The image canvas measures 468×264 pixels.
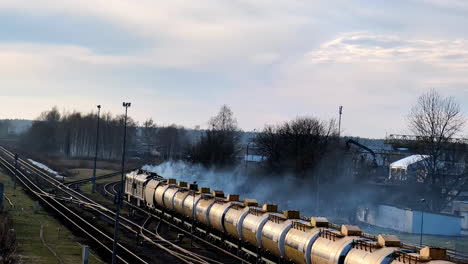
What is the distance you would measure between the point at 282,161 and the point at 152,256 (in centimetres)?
5930

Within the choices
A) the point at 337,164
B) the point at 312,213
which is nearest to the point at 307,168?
the point at 337,164

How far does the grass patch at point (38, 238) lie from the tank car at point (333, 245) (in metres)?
15.5

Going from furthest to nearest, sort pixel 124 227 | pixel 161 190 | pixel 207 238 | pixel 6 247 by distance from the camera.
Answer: pixel 161 190 < pixel 124 227 < pixel 207 238 < pixel 6 247

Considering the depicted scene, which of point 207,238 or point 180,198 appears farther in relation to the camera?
point 180,198

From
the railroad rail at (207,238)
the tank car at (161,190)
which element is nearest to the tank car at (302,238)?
the railroad rail at (207,238)

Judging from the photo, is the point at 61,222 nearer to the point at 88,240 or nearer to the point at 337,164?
the point at 88,240

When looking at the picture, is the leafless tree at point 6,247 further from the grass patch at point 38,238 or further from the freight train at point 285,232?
the freight train at point 285,232

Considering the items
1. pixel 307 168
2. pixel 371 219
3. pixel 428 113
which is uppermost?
pixel 428 113

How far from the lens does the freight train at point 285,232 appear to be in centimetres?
2660

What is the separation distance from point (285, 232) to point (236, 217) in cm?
796

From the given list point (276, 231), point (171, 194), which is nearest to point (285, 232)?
point (276, 231)

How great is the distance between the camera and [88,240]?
48.5 m

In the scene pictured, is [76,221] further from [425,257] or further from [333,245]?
[425,257]

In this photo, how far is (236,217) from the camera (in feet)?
142
